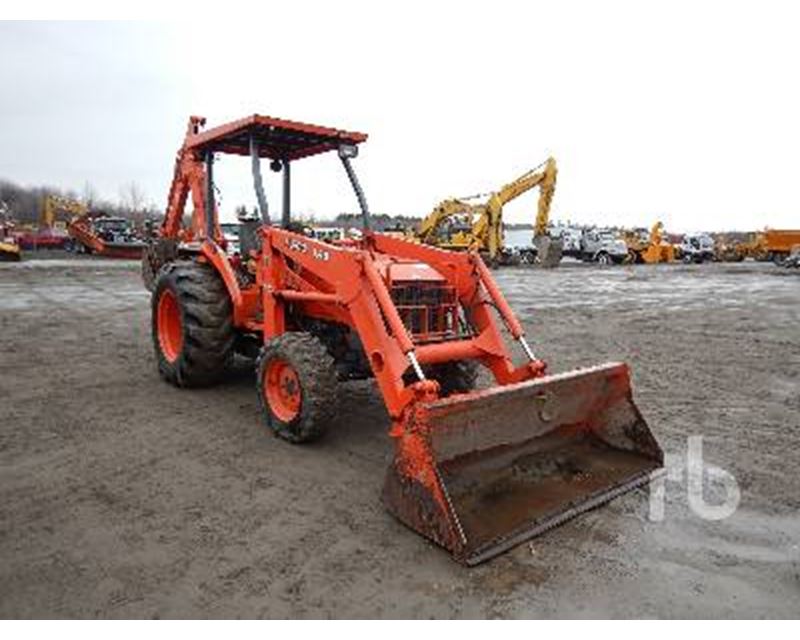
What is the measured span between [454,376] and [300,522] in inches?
88.3

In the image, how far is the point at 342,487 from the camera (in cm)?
430

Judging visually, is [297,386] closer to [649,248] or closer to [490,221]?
[490,221]

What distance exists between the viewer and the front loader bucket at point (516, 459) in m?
3.50

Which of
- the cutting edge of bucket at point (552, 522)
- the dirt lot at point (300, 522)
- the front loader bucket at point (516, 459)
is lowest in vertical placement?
the dirt lot at point (300, 522)

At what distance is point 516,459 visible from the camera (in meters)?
4.17

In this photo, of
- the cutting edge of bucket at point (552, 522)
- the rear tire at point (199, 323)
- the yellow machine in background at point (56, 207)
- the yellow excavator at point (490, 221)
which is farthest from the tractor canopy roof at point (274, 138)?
the yellow machine in background at point (56, 207)

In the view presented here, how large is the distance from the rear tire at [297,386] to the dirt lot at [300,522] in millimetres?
195

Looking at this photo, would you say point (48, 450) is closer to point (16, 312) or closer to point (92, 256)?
point (16, 312)

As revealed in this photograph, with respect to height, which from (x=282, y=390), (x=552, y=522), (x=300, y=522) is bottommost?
(x=300, y=522)

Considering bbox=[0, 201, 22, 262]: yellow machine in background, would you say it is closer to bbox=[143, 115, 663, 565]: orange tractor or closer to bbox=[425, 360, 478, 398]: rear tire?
bbox=[143, 115, 663, 565]: orange tractor

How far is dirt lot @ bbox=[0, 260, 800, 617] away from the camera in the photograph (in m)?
3.03

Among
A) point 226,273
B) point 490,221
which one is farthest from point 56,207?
point 226,273

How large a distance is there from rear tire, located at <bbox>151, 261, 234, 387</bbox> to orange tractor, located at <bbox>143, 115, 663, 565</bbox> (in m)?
0.02

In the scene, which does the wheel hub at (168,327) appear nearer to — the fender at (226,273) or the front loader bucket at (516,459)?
the fender at (226,273)
